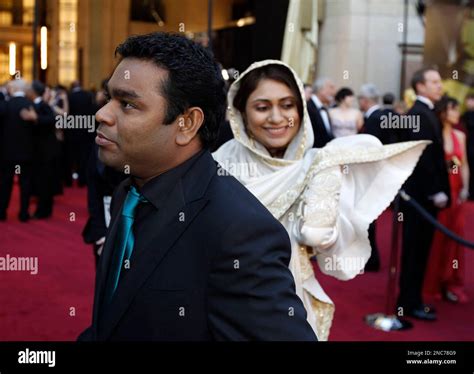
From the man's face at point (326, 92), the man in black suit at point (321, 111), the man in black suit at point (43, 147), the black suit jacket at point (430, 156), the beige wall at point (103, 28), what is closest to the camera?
the black suit jacket at point (430, 156)

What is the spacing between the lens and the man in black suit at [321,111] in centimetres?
650

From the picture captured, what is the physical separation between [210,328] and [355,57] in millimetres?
10821

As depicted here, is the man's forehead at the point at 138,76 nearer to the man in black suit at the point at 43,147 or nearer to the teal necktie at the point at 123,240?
the teal necktie at the point at 123,240

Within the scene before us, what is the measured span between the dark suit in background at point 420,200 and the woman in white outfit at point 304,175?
91.2 inches

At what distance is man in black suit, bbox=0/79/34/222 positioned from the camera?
9055 mm

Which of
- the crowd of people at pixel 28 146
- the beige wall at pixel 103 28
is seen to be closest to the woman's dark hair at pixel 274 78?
the crowd of people at pixel 28 146

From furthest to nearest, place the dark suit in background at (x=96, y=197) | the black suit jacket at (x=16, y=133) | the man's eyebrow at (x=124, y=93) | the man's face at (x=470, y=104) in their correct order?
the man's face at (x=470, y=104) < the black suit jacket at (x=16, y=133) < the dark suit in background at (x=96, y=197) < the man's eyebrow at (x=124, y=93)

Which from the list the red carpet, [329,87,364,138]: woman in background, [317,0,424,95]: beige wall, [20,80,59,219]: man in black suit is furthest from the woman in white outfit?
[317,0,424,95]: beige wall

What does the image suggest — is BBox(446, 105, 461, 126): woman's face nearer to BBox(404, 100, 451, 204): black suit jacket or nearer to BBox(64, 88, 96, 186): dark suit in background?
BBox(404, 100, 451, 204): black suit jacket

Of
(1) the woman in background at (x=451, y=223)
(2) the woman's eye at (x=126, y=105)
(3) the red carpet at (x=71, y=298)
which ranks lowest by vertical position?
(3) the red carpet at (x=71, y=298)

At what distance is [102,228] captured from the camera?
4035mm

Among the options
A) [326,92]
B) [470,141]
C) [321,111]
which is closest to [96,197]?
[321,111]

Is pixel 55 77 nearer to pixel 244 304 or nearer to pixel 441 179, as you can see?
pixel 441 179

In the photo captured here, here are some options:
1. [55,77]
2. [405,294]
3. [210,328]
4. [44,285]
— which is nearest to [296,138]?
[210,328]
